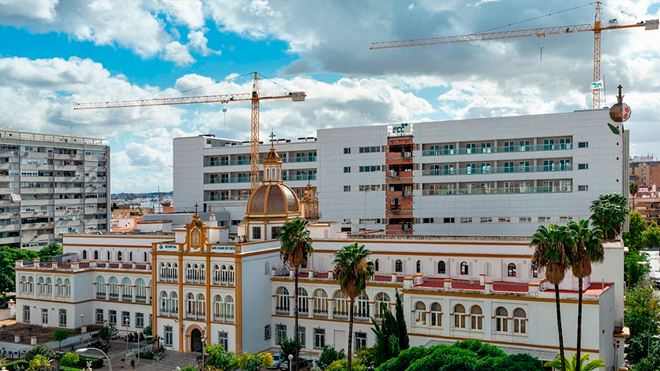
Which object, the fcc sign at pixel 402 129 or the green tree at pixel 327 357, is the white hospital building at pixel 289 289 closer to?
the green tree at pixel 327 357

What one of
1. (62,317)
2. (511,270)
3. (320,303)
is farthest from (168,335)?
(511,270)

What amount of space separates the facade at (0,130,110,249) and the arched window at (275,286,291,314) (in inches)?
3109

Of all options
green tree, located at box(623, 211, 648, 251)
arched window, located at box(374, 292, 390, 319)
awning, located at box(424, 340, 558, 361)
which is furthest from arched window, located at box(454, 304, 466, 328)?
green tree, located at box(623, 211, 648, 251)

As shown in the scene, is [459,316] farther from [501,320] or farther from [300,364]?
[300,364]

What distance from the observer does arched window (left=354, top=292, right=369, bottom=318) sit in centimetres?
6197

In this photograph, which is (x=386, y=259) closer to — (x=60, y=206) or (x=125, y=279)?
(x=125, y=279)

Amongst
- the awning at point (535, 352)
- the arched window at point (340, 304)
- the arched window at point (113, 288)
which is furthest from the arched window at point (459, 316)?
the arched window at point (113, 288)

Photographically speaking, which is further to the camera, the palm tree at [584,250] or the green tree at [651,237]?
the green tree at [651,237]

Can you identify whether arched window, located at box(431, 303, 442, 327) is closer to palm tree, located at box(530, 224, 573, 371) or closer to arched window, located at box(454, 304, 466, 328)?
arched window, located at box(454, 304, 466, 328)

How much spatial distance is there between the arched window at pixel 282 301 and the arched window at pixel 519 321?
79.3 feet

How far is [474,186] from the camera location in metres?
94.4

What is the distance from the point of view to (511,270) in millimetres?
60906

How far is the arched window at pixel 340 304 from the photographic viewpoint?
6312 cm

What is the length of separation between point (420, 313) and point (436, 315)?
1.51 metres
